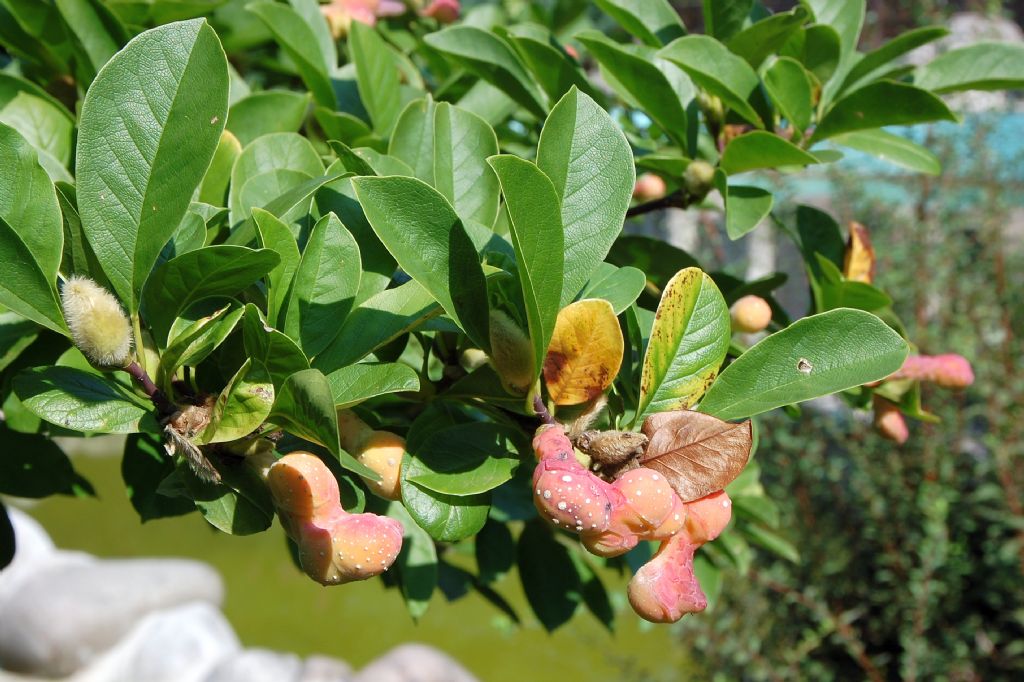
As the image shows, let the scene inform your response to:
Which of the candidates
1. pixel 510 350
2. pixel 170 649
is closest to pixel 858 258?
pixel 510 350

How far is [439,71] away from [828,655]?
7.74ft

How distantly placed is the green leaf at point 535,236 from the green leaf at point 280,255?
0.13 m

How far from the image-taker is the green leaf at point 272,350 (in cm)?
47

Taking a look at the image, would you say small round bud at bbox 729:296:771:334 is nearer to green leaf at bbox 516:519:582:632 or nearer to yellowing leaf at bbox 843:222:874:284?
yellowing leaf at bbox 843:222:874:284

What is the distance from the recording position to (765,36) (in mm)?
770

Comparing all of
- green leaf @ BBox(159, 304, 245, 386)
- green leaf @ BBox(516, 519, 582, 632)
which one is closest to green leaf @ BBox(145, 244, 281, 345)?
green leaf @ BBox(159, 304, 245, 386)

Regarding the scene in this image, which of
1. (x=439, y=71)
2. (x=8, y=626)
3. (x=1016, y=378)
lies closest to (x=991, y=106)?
(x=1016, y=378)

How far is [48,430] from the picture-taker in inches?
28.0

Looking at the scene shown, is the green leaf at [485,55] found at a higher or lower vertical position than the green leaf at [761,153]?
higher

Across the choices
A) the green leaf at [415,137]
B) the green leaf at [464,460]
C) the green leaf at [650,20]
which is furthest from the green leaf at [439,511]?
the green leaf at [650,20]

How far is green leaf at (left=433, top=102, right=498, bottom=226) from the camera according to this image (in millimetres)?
645

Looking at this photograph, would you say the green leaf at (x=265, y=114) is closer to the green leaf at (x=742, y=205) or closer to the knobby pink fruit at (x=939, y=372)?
the green leaf at (x=742, y=205)

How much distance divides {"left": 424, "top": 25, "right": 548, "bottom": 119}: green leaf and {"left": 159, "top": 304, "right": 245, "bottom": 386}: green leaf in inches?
13.9

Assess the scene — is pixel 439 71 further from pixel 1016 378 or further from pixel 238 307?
pixel 1016 378
